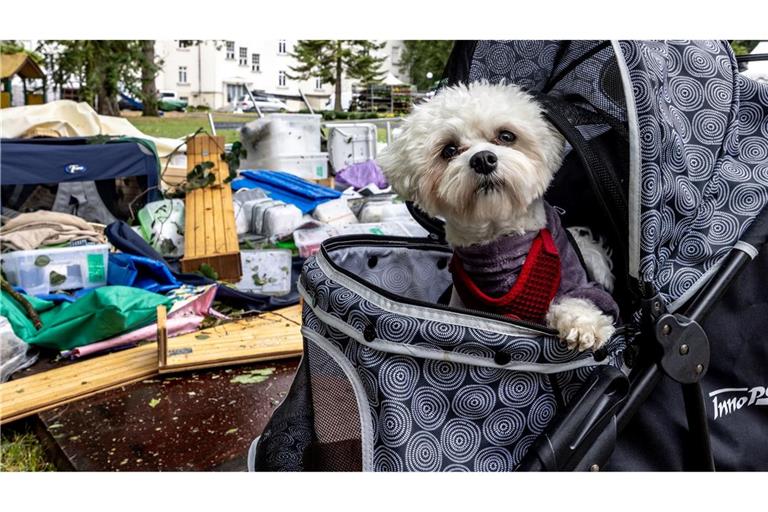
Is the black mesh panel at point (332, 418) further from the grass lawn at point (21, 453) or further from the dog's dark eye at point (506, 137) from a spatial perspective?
A: the grass lawn at point (21, 453)

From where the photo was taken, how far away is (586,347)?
1207 millimetres

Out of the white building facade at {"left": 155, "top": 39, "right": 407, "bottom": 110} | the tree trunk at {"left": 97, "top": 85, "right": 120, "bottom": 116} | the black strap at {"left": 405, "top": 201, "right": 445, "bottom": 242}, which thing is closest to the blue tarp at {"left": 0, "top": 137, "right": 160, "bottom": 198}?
the black strap at {"left": 405, "top": 201, "right": 445, "bottom": 242}

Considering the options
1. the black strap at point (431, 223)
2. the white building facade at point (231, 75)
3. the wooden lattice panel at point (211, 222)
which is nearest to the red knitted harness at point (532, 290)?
the black strap at point (431, 223)

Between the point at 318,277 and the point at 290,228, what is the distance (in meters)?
3.45

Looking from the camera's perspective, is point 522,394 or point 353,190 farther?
point 353,190

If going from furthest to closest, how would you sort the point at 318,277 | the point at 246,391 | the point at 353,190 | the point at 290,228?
the point at 353,190
the point at 290,228
the point at 246,391
the point at 318,277

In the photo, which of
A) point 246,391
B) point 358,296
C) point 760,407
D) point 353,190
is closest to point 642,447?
point 760,407

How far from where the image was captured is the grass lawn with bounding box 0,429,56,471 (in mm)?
2254

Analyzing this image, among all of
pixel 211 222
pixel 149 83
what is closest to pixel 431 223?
pixel 211 222

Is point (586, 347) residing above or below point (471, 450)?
above

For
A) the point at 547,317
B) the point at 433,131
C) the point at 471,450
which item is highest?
the point at 433,131

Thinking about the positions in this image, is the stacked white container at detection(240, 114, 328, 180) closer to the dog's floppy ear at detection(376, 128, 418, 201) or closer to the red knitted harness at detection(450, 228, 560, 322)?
the dog's floppy ear at detection(376, 128, 418, 201)

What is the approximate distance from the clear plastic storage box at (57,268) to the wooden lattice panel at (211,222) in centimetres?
55

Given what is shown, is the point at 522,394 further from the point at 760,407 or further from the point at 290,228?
the point at 290,228
